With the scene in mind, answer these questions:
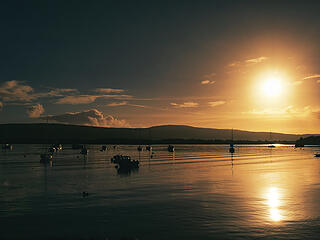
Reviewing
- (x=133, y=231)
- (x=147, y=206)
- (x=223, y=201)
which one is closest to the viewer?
(x=133, y=231)

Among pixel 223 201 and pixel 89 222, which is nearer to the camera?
pixel 89 222

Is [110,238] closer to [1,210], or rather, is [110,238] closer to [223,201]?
[1,210]

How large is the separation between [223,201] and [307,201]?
10808 millimetres

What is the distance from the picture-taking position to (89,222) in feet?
95.1

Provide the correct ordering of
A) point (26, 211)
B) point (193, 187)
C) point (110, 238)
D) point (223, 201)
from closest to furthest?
point (110, 238) < point (26, 211) < point (223, 201) < point (193, 187)

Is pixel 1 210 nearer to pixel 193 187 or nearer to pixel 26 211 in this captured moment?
pixel 26 211

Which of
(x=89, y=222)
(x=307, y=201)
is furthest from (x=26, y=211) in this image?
(x=307, y=201)

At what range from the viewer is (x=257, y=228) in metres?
27.3

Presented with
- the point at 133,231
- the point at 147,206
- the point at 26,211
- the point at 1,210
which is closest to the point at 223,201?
the point at 147,206

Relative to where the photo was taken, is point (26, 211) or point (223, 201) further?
point (223, 201)

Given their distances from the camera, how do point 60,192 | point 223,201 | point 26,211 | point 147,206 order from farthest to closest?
point 60,192 → point 223,201 → point 147,206 → point 26,211

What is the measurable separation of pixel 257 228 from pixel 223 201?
12098mm

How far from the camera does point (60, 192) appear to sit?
4519 centimetres

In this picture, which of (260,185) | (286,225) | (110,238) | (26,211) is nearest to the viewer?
(110,238)
